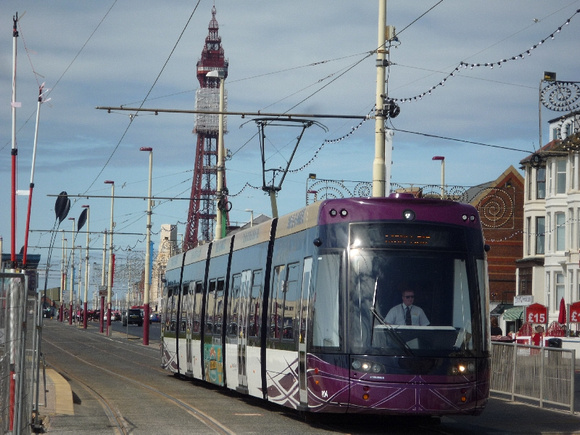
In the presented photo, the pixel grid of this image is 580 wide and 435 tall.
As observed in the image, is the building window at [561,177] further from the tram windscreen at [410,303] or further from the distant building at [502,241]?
the tram windscreen at [410,303]

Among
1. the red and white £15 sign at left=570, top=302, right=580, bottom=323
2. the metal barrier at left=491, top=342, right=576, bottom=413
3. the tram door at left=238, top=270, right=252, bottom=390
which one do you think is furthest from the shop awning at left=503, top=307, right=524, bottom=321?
the tram door at left=238, top=270, right=252, bottom=390

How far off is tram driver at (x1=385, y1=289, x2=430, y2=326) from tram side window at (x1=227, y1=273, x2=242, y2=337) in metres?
5.73

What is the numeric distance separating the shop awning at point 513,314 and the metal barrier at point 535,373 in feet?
147

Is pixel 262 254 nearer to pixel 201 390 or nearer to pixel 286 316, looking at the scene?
pixel 286 316

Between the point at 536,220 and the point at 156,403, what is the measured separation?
1714 inches

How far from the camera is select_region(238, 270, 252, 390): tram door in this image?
18.9 meters

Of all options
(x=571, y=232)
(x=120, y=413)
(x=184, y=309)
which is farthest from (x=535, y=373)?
(x=571, y=232)

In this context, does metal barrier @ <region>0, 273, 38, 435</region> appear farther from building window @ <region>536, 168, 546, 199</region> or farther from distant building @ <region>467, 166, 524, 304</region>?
distant building @ <region>467, 166, 524, 304</region>

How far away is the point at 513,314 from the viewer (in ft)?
219

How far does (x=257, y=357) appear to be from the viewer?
18.0 metres

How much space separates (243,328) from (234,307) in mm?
1006

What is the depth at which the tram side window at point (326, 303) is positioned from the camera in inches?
570

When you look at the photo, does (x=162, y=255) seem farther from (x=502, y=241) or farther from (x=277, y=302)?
(x=277, y=302)

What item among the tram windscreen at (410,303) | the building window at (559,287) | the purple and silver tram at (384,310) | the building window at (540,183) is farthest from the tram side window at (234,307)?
the building window at (540,183)
